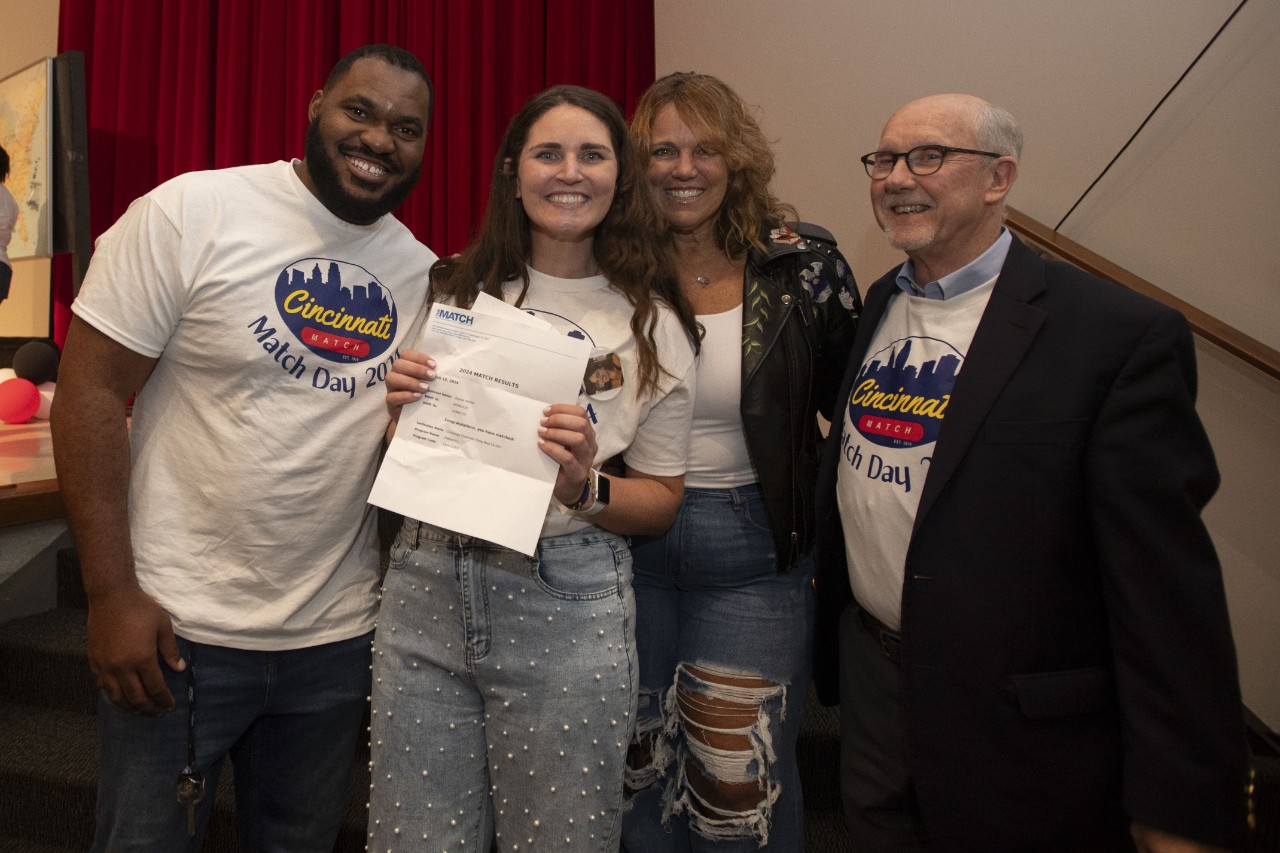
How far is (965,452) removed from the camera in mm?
1294

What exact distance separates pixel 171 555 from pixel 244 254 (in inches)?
20.8

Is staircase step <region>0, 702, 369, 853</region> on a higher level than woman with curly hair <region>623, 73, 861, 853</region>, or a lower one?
lower

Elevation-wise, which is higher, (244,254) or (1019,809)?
(244,254)

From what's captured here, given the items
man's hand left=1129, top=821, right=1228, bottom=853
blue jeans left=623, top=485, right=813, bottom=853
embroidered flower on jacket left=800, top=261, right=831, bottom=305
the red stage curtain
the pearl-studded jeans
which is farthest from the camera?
the red stage curtain

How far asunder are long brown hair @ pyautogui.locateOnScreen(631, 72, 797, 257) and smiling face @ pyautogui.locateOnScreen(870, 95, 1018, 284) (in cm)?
41

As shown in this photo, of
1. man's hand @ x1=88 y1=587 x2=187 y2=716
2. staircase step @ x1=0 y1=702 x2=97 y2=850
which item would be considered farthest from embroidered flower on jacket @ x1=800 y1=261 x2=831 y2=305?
staircase step @ x1=0 y1=702 x2=97 y2=850

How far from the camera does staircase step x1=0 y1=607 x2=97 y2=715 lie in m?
2.77

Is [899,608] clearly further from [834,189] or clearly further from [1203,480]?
[834,189]

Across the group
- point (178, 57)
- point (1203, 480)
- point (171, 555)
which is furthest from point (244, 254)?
point (178, 57)

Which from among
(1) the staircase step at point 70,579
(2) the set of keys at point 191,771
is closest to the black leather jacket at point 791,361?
(2) the set of keys at point 191,771

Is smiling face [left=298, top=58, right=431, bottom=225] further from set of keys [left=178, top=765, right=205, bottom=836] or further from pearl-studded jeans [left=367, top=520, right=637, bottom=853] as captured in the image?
set of keys [left=178, top=765, right=205, bottom=836]

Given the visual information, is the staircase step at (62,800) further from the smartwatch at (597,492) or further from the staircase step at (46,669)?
the smartwatch at (597,492)

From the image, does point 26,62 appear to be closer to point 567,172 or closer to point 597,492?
point 567,172

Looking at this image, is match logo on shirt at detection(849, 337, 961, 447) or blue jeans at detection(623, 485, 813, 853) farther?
blue jeans at detection(623, 485, 813, 853)
